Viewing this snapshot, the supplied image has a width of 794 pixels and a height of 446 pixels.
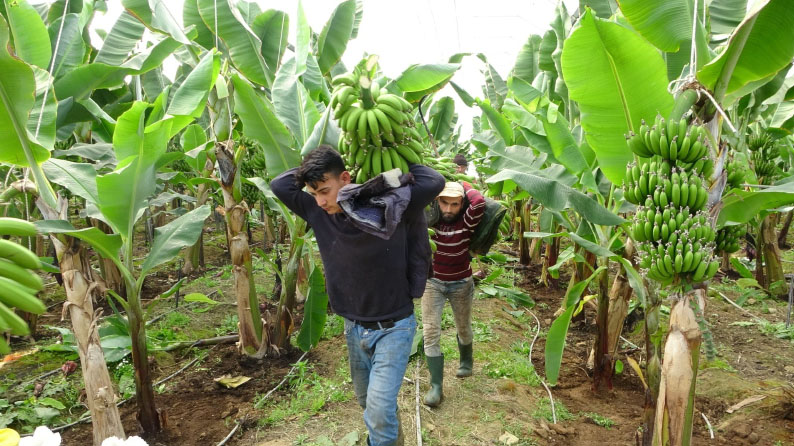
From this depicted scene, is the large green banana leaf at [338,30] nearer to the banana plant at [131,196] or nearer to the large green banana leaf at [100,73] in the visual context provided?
the large green banana leaf at [100,73]

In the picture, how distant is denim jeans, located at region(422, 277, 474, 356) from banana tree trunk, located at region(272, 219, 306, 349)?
3.79ft

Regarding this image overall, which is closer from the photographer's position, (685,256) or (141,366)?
(685,256)

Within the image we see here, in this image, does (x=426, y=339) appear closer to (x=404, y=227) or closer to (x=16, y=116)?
(x=404, y=227)

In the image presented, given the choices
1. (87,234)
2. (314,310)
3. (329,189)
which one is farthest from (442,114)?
(87,234)

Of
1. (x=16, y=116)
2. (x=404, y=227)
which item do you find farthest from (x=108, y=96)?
(x=404, y=227)

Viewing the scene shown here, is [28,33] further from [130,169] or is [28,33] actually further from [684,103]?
[684,103]

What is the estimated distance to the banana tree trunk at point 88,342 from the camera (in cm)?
264

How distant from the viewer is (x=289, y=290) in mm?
4281

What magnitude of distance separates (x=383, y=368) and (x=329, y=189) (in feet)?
3.04

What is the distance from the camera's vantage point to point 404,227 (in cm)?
247

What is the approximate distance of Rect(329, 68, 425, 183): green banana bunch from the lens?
217 centimetres

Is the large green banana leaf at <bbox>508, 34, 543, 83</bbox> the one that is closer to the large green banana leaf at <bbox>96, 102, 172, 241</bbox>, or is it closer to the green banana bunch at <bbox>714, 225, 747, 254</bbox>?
the green banana bunch at <bbox>714, 225, 747, 254</bbox>

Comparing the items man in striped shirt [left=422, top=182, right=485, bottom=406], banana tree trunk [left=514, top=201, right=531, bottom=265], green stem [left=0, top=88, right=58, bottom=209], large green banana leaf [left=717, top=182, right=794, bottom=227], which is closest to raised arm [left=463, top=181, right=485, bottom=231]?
man in striped shirt [left=422, top=182, right=485, bottom=406]

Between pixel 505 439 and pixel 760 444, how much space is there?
1.74 meters
